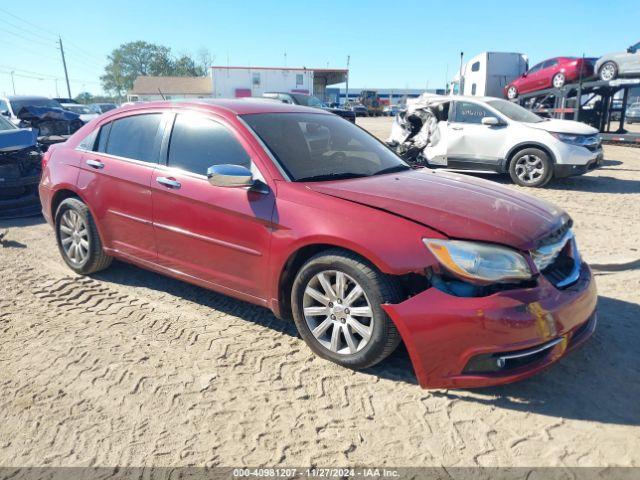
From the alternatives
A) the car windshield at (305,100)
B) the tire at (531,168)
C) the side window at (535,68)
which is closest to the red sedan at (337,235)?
the tire at (531,168)

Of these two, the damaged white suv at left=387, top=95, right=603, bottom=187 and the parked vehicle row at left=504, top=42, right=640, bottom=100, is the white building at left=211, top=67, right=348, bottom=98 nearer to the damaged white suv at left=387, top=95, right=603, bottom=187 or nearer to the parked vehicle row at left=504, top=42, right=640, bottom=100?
the parked vehicle row at left=504, top=42, right=640, bottom=100

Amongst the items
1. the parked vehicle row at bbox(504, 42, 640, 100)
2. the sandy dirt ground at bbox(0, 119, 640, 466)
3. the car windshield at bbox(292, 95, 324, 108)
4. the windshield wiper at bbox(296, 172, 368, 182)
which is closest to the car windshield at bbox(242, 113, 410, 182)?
the windshield wiper at bbox(296, 172, 368, 182)

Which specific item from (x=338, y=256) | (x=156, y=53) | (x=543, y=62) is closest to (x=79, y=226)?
(x=338, y=256)

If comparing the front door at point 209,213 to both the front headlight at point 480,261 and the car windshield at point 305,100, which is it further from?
the car windshield at point 305,100

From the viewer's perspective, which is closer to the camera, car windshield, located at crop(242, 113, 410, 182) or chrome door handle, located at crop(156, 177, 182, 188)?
car windshield, located at crop(242, 113, 410, 182)

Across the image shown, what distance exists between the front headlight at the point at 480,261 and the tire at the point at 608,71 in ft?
50.4

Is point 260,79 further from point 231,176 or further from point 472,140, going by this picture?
point 231,176

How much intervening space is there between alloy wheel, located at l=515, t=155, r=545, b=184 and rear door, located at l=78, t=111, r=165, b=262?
24.0ft

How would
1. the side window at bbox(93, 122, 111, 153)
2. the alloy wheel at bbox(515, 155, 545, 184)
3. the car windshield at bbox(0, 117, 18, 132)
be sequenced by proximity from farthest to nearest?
the alloy wheel at bbox(515, 155, 545, 184), the car windshield at bbox(0, 117, 18, 132), the side window at bbox(93, 122, 111, 153)

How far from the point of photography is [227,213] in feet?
11.0

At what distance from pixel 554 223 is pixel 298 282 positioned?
1.67 metres

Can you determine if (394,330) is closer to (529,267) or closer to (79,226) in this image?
(529,267)

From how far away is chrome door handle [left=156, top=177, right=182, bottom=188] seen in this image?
12.0ft

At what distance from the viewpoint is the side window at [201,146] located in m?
3.52
